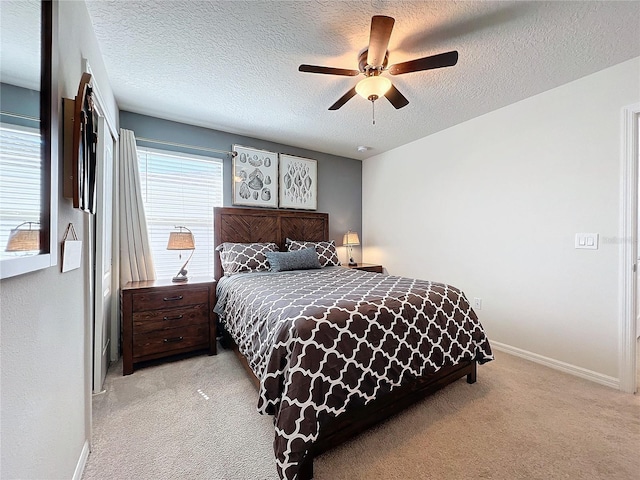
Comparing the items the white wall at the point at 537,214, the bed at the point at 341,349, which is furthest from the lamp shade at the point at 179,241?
the white wall at the point at 537,214

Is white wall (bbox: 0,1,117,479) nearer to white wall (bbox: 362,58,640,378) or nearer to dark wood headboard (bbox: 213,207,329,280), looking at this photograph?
dark wood headboard (bbox: 213,207,329,280)

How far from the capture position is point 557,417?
177 centimetres

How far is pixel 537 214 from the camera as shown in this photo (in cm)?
261

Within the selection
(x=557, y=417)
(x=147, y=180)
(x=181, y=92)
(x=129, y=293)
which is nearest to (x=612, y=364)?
(x=557, y=417)

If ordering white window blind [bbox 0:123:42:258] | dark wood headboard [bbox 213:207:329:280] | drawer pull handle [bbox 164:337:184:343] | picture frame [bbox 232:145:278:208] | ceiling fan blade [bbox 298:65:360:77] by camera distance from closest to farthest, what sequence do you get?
white window blind [bbox 0:123:42:258] < ceiling fan blade [bbox 298:65:360:77] < drawer pull handle [bbox 164:337:184:343] < dark wood headboard [bbox 213:207:329:280] < picture frame [bbox 232:145:278:208]

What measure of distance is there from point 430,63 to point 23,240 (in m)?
2.14

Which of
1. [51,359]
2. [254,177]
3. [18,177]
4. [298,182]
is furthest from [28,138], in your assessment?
[298,182]

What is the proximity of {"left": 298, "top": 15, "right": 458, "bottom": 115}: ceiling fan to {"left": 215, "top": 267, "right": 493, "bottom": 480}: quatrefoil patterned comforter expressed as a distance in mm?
1492

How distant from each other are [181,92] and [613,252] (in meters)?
3.98

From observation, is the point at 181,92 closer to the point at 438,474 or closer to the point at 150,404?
the point at 150,404

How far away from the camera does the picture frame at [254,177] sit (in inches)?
138

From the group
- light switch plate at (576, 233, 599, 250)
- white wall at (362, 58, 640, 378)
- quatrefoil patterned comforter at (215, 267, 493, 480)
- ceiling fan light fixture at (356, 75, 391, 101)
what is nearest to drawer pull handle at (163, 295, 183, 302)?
quatrefoil patterned comforter at (215, 267, 493, 480)

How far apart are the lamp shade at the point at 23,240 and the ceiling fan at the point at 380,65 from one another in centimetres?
166

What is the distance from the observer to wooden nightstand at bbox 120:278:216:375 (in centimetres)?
235
